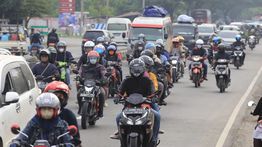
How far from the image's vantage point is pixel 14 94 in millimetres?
9320

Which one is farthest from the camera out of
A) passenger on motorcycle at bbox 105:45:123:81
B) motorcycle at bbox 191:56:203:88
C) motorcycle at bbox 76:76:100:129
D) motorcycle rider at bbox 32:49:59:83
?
motorcycle at bbox 191:56:203:88

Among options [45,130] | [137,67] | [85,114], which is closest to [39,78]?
[85,114]

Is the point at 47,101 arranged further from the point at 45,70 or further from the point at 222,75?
the point at 222,75

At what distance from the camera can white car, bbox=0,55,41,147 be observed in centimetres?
949

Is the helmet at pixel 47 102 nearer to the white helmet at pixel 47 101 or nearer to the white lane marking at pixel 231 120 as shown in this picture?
the white helmet at pixel 47 101

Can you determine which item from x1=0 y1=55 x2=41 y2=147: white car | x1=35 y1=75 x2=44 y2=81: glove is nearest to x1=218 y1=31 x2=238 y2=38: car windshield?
x1=35 y1=75 x2=44 y2=81: glove

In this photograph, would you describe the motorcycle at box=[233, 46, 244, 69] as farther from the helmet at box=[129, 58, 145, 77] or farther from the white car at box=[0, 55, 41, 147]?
the white car at box=[0, 55, 41, 147]

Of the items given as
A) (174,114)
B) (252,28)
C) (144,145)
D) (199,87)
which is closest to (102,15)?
(252,28)

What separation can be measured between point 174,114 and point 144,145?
23.9 feet

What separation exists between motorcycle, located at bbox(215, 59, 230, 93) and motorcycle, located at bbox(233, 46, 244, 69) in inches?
478

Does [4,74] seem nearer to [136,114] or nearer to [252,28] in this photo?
[136,114]

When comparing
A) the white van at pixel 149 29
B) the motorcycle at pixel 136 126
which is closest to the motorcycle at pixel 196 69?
the white van at pixel 149 29

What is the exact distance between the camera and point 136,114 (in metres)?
11.0

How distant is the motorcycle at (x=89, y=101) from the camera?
49.0ft
